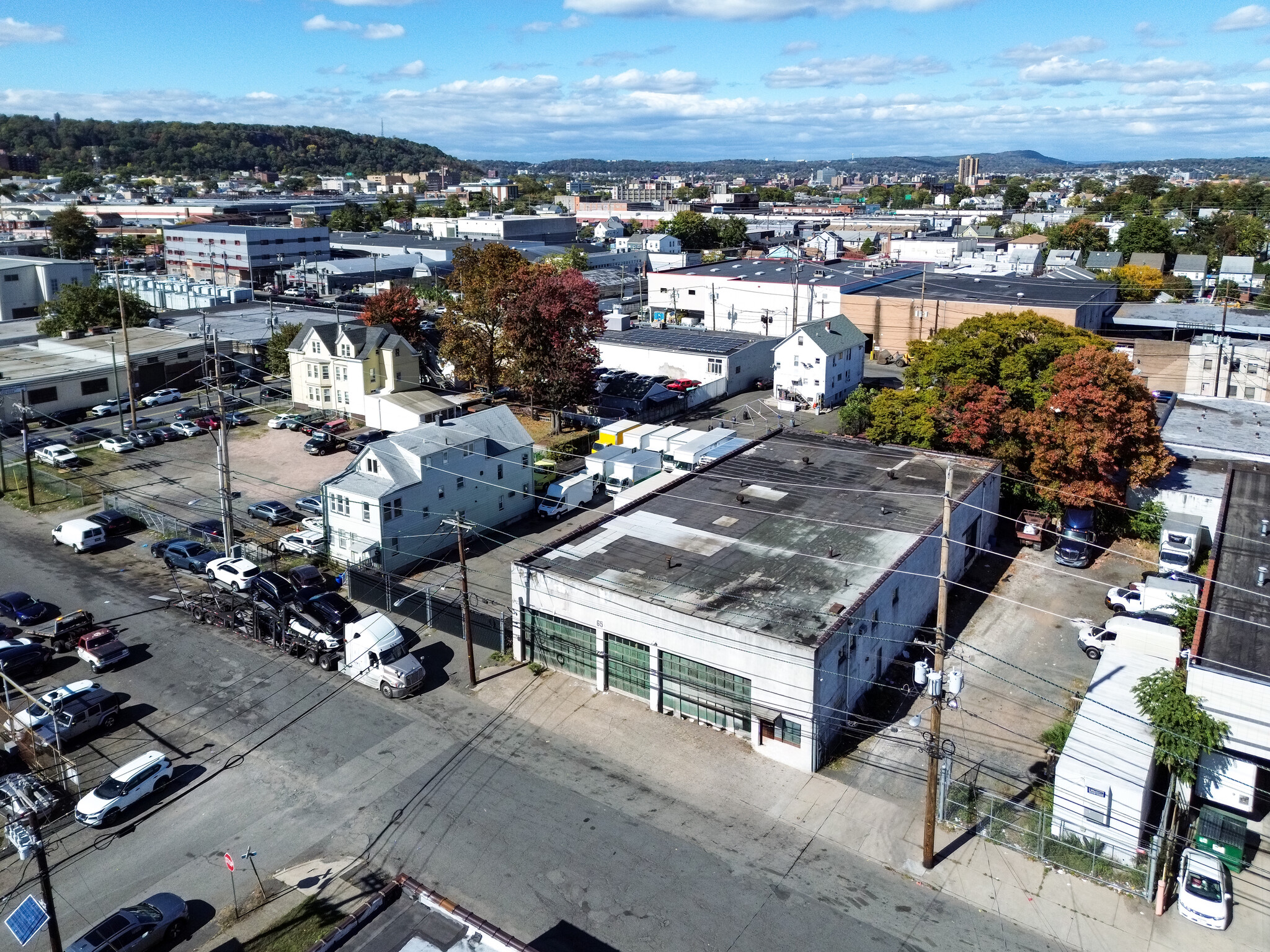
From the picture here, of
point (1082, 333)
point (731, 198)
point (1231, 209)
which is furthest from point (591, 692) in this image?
point (731, 198)

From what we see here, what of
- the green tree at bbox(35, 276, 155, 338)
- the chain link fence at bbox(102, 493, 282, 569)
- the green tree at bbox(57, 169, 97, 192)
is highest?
the green tree at bbox(57, 169, 97, 192)

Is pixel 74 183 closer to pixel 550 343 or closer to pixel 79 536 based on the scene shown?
pixel 550 343

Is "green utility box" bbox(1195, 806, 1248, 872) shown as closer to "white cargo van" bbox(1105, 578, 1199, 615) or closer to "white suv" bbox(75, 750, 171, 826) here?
Answer: "white cargo van" bbox(1105, 578, 1199, 615)

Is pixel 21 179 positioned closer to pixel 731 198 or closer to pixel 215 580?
Result: pixel 731 198

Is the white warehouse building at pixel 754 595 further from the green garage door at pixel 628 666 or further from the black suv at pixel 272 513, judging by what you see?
the black suv at pixel 272 513

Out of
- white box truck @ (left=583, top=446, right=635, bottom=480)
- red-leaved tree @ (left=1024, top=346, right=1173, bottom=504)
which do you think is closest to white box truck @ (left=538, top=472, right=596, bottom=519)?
white box truck @ (left=583, top=446, right=635, bottom=480)

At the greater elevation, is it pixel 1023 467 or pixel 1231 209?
pixel 1231 209

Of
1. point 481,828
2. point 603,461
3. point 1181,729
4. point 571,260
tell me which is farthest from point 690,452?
point 571,260
